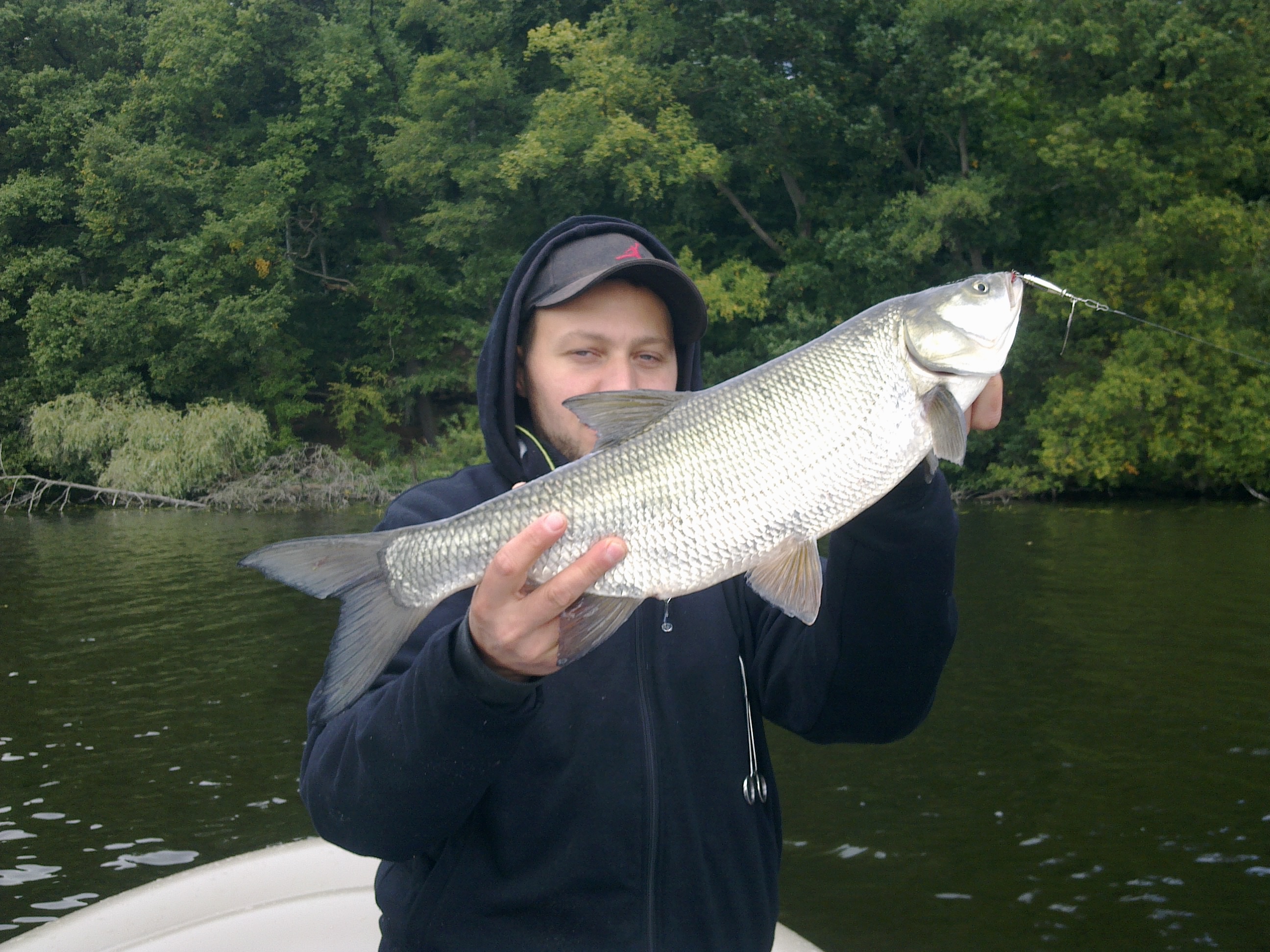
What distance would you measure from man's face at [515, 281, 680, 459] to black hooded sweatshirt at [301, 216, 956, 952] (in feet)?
1.46

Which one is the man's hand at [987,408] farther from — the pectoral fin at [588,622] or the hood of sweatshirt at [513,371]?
the hood of sweatshirt at [513,371]

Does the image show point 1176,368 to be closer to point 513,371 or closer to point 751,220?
point 751,220

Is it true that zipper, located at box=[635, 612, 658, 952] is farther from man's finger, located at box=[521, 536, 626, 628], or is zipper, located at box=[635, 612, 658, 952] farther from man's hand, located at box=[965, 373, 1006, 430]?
man's hand, located at box=[965, 373, 1006, 430]

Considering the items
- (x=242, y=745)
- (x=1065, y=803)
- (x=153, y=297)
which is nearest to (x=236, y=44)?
(x=153, y=297)

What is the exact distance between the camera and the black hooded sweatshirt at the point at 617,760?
6.56 feet

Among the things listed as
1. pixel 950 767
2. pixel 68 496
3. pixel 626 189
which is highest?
pixel 626 189

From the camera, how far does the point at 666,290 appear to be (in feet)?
8.69

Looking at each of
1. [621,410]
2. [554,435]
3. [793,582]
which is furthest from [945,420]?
[554,435]

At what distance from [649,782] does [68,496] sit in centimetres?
2789

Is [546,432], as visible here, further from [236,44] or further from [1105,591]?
[236,44]

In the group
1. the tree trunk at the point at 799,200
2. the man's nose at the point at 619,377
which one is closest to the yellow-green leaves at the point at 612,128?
the tree trunk at the point at 799,200

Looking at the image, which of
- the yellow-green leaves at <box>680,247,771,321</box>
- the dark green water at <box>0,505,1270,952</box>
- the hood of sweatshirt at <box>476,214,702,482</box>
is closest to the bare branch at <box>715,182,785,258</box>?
the yellow-green leaves at <box>680,247,771,321</box>

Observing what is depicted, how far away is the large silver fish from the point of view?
6.46ft

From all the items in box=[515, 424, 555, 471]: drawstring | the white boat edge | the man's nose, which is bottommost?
the white boat edge
